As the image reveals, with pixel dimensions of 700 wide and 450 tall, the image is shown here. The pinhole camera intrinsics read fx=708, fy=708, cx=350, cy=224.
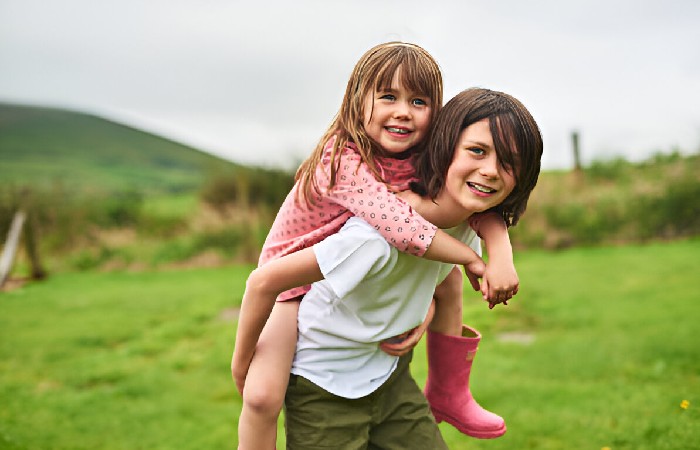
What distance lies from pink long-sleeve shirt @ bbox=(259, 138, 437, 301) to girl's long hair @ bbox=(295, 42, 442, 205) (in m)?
0.02

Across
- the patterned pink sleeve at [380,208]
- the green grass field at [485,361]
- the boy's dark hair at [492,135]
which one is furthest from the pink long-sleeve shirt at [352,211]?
the green grass field at [485,361]

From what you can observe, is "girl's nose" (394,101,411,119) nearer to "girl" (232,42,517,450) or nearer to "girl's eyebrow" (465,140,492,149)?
"girl" (232,42,517,450)

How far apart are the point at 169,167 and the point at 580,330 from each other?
14148 mm

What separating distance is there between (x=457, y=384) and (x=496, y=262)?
714mm

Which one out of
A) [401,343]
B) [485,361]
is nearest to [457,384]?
[401,343]

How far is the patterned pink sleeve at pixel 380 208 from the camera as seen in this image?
172cm

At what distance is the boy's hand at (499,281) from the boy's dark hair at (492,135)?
218mm

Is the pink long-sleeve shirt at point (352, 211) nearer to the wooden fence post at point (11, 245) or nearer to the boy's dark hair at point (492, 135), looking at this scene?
the boy's dark hair at point (492, 135)

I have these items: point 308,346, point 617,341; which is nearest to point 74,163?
point 617,341

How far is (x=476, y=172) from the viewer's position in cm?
178

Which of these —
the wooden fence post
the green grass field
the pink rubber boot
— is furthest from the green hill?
the pink rubber boot

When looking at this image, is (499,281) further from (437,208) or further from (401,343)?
(401,343)

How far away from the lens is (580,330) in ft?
21.1

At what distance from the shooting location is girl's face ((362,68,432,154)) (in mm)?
1870
